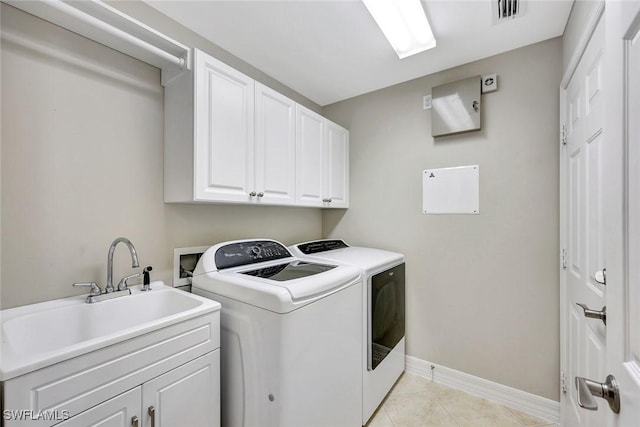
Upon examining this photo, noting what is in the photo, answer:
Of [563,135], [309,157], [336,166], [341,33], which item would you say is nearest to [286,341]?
[309,157]

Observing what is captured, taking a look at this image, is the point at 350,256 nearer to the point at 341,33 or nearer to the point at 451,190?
the point at 451,190

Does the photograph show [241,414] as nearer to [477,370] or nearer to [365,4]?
[477,370]

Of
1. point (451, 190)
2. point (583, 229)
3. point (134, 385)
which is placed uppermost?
point (451, 190)

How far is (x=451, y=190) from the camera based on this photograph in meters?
2.11

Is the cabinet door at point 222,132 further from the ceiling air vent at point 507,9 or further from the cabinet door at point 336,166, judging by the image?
the ceiling air vent at point 507,9

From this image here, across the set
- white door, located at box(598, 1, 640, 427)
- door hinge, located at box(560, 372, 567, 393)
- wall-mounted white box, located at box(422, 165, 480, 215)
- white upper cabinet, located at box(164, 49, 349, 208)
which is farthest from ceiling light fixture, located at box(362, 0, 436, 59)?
door hinge, located at box(560, 372, 567, 393)

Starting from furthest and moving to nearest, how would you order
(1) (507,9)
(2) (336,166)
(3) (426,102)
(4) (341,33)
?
(2) (336,166) < (3) (426,102) < (4) (341,33) < (1) (507,9)

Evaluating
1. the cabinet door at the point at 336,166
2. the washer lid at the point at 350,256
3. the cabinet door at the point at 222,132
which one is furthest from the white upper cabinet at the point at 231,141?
the washer lid at the point at 350,256

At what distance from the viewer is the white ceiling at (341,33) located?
151cm

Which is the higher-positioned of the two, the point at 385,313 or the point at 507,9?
the point at 507,9

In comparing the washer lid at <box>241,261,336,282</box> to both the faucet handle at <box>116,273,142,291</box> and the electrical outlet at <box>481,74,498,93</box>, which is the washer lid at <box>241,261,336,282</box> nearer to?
the faucet handle at <box>116,273,142,291</box>

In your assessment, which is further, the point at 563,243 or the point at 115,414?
the point at 563,243

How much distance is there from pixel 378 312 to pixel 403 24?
71.9 inches

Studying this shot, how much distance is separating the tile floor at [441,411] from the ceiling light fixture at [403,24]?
7.94 ft
